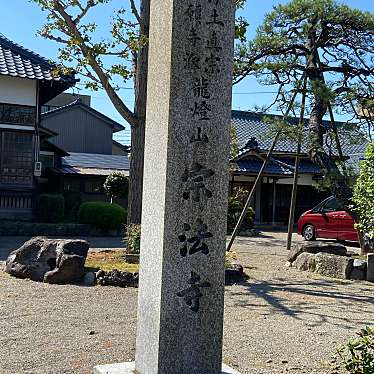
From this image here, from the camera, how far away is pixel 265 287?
9.22 m

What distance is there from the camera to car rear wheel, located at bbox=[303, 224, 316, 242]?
63.5 feet

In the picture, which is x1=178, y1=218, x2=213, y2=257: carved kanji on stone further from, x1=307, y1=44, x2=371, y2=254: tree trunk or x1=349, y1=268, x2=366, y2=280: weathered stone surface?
x1=307, y1=44, x2=371, y2=254: tree trunk

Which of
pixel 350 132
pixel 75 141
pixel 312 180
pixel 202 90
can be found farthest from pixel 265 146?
pixel 202 90

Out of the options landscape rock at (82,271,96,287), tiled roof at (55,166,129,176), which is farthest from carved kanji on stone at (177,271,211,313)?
tiled roof at (55,166,129,176)

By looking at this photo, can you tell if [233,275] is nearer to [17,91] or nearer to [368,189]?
[368,189]

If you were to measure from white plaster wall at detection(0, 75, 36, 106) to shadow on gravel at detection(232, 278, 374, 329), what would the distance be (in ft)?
37.4

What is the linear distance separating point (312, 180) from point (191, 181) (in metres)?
23.6

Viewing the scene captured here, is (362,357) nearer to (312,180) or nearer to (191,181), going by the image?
(191,181)

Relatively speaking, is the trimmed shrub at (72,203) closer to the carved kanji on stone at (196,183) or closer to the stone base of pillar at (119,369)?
the stone base of pillar at (119,369)

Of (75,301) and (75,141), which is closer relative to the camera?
(75,301)

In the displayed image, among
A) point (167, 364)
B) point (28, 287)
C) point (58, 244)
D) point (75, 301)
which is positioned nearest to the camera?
Result: point (167, 364)

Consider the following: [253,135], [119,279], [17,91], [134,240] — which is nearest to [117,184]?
[17,91]

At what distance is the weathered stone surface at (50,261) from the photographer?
8.81m

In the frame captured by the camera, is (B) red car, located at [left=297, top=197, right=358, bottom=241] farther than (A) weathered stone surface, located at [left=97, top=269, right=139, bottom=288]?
Yes
